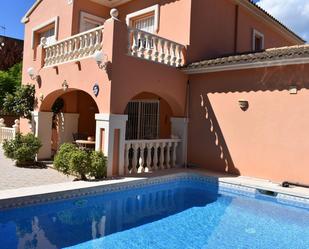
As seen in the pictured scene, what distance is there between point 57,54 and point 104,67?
175 inches

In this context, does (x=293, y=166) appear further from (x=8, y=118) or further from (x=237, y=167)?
(x=8, y=118)

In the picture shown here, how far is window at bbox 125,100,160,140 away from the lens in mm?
16422

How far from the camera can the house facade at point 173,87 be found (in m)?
11.1

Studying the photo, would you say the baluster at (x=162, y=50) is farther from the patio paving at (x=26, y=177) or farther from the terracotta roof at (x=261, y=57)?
the patio paving at (x=26, y=177)

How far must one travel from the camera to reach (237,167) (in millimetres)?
12758

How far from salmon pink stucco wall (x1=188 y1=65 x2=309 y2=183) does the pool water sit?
82.1 inches

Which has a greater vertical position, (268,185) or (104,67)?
(104,67)

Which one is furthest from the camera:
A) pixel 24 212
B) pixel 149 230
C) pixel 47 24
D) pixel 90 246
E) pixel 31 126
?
pixel 47 24

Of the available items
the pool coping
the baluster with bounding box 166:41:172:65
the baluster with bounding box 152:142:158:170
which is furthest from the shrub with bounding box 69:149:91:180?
the baluster with bounding box 166:41:172:65

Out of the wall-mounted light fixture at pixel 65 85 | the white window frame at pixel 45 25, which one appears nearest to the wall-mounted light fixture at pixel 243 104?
the wall-mounted light fixture at pixel 65 85

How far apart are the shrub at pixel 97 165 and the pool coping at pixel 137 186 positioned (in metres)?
0.53

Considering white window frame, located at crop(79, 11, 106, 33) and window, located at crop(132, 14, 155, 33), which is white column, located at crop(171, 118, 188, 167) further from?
white window frame, located at crop(79, 11, 106, 33)

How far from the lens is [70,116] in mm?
17062

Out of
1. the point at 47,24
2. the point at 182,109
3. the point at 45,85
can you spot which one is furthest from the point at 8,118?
the point at 182,109
